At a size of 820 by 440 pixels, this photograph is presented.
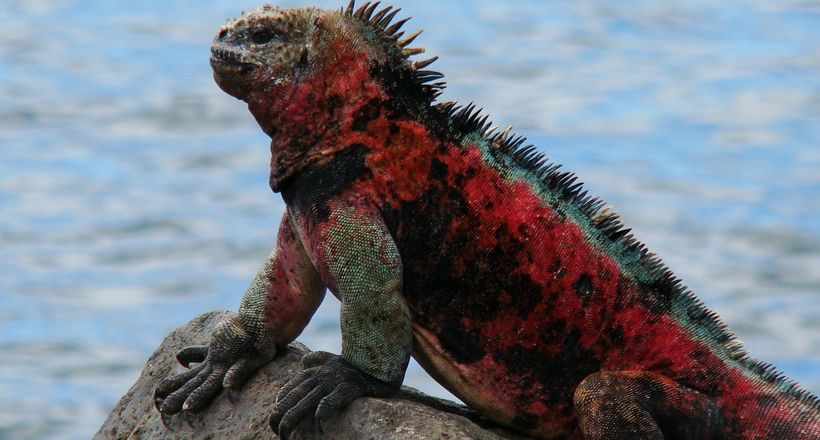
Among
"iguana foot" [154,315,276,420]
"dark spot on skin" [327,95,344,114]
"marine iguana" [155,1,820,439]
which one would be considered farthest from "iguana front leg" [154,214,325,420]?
"dark spot on skin" [327,95,344,114]

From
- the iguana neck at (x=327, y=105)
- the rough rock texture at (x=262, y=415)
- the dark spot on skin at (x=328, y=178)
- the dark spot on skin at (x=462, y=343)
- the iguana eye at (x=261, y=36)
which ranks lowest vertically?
the rough rock texture at (x=262, y=415)

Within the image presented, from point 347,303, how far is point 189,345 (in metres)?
1.30

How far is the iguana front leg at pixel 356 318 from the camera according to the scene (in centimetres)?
506

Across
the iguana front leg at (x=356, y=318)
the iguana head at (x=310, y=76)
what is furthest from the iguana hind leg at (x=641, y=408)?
the iguana head at (x=310, y=76)

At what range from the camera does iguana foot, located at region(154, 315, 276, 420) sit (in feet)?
18.3

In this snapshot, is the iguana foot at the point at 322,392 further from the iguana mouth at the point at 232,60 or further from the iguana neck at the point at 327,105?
the iguana mouth at the point at 232,60

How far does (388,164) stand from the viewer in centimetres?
520

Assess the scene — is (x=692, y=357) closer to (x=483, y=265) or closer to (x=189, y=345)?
Answer: (x=483, y=265)

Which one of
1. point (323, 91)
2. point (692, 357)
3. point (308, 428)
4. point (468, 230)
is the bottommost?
point (308, 428)

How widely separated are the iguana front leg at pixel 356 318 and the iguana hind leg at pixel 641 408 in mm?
713

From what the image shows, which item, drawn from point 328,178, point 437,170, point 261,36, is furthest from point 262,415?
point 261,36

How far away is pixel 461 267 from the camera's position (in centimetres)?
514

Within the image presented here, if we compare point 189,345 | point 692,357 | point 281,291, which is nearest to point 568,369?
point 692,357

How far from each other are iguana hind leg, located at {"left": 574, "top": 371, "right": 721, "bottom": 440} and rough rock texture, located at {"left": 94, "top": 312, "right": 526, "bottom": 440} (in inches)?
15.9
